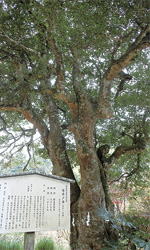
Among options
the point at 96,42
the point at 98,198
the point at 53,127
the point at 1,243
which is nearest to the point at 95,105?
the point at 53,127

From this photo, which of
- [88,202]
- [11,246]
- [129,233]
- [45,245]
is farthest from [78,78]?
[11,246]

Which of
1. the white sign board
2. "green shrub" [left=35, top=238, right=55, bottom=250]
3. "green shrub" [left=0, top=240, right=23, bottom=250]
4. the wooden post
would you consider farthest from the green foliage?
"green shrub" [left=0, top=240, right=23, bottom=250]

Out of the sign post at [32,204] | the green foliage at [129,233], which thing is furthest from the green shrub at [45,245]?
the sign post at [32,204]

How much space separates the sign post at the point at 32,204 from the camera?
9.02 ft

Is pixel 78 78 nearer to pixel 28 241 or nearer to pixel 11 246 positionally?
pixel 28 241

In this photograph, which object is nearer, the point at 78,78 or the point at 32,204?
the point at 32,204

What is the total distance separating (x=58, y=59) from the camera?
16.7ft

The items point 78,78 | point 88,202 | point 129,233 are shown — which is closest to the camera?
point 129,233

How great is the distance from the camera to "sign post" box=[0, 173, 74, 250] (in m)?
2.75

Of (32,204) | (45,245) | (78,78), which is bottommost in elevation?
(45,245)

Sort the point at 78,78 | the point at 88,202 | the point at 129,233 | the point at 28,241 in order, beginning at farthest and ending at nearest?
the point at 78,78, the point at 88,202, the point at 129,233, the point at 28,241

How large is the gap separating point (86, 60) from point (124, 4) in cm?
220

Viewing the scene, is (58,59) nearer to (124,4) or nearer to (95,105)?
(95,105)

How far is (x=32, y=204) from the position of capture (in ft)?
9.41
